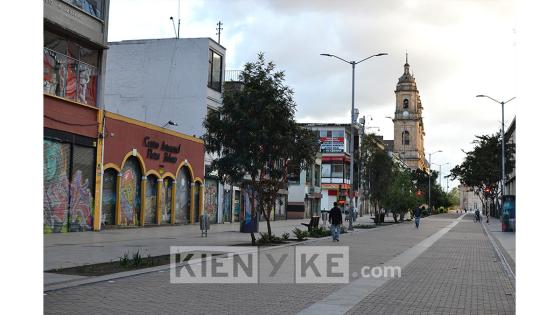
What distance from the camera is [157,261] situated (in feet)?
48.8

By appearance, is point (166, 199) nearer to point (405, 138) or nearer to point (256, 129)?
point (256, 129)

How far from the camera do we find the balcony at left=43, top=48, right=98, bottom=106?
25.0 m

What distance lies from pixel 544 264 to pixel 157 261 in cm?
1110

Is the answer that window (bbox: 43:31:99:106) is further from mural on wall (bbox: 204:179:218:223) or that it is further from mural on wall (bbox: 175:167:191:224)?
mural on wall (bbox: 204:179:218:223)

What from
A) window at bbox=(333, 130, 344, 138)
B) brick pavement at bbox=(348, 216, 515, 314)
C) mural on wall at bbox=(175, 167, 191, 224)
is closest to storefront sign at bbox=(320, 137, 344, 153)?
window at bbox=(333, 130, 344, 138)

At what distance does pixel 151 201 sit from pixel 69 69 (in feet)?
33.2

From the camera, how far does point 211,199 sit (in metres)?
41.6

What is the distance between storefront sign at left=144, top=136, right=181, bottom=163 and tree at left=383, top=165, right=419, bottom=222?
2010 centimetres

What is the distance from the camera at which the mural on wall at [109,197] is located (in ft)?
95.8

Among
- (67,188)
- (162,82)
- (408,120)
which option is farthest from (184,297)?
(408,120)

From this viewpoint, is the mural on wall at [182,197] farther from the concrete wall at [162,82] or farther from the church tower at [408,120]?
the church tower at [408,120]

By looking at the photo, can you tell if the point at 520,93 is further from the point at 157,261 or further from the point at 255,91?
the point at 255,91

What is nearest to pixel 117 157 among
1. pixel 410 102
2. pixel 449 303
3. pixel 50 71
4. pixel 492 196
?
pixel 50 71

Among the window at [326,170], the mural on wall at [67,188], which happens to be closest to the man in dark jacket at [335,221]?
the mural on wall at [67,188]
